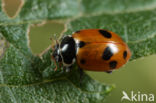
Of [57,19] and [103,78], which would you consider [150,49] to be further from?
[103,78]

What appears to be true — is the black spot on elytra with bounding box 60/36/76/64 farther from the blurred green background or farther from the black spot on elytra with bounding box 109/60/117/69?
the blurred green background

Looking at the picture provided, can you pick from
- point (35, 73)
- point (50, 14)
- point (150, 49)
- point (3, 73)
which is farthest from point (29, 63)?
point (150, 49)

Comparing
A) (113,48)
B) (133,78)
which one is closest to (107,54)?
(113,48)

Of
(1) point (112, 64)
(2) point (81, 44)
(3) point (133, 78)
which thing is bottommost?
(3) point (133, 78)

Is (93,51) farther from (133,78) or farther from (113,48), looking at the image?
(133,78)

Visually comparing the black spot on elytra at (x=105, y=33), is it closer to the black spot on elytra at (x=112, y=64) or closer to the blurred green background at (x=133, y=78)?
the black spot on elytra at (x=112, y=64)

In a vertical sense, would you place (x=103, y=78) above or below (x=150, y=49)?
below

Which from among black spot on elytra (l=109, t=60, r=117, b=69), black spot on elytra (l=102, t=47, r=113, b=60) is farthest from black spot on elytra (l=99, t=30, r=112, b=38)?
black spot on elytra (l=109, t=60, r=117, b=69)

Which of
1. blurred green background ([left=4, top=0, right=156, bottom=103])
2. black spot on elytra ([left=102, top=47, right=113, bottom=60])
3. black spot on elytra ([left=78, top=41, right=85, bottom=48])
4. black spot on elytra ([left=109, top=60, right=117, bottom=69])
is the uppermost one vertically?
black spot on elytra ([left=78, top=41, right=85, bottom=48])

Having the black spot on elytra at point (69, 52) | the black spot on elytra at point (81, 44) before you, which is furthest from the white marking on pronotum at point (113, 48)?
the black spot on elytra at point (69, 52)
